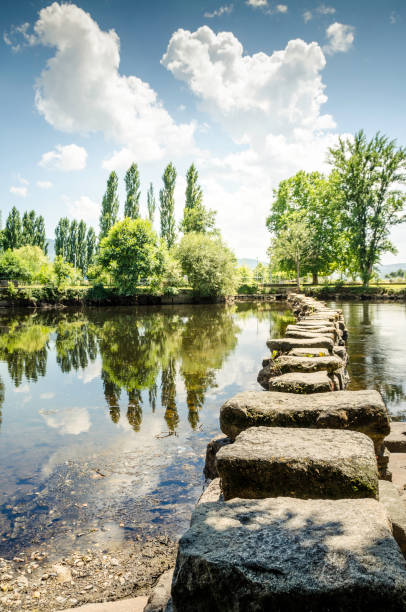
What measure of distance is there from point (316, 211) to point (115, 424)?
4817 cm

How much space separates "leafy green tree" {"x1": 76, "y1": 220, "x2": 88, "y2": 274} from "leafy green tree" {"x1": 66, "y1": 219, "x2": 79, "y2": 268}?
1.39ft

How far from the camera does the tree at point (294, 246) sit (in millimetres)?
46469

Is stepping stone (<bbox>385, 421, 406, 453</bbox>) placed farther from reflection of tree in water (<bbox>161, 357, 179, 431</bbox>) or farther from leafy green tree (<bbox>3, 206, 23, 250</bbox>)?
leafy green tree (<bbox>3, 206, 23, 250</bbox>)

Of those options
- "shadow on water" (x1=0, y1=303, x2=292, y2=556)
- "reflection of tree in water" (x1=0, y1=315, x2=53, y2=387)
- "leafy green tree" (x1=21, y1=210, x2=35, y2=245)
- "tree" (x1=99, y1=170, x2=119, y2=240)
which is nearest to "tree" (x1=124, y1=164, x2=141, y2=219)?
"tree" (x1=99, y1=170, x2=119, y2=240)

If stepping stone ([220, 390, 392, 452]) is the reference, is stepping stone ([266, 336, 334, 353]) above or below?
above

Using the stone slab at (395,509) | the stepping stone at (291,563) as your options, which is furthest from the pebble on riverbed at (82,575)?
the stone slab at (395,509)

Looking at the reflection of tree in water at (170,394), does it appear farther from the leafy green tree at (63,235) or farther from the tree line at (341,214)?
the leafy green tree at (63,235)

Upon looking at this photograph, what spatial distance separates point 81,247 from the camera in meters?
81.2

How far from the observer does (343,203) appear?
45.0 meters

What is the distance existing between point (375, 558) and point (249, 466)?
0.90 m

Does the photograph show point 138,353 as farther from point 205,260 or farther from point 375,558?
point 205,260

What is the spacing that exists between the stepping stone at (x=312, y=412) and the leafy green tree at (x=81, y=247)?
270 feet

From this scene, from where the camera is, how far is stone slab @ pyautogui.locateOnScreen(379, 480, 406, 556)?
2117mm

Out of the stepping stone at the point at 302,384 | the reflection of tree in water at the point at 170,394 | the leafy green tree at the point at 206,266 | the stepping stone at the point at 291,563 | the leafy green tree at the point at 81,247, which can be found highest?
the leafy green tree at the point at 81,247
